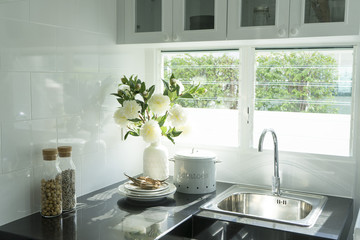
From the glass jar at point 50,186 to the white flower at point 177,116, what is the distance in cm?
66

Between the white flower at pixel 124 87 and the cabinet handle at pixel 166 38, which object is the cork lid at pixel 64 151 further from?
the cabinet handle at pixel 166 38

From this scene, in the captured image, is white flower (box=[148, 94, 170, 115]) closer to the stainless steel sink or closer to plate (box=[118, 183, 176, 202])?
plate (box=[118, 183, 176, 202])

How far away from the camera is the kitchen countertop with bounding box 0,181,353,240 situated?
1.59 meters

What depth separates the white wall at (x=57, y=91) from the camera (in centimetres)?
165

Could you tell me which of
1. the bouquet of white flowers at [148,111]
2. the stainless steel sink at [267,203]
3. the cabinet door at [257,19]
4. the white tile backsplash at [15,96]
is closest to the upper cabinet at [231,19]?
the cabinet door at [257,19]

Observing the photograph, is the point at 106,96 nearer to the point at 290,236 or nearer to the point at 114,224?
the point at 114,224

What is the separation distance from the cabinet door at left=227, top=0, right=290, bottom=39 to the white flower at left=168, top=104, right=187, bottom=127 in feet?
1.53

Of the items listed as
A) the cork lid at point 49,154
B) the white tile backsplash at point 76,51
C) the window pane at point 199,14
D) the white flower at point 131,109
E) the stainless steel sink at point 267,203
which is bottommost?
the stainless steel sink at point 267,203

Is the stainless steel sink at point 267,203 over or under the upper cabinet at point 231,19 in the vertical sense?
under

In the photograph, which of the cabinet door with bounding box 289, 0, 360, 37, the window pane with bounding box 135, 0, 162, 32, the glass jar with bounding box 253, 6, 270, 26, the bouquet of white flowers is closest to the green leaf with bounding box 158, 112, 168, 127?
the bouquet of white flowers

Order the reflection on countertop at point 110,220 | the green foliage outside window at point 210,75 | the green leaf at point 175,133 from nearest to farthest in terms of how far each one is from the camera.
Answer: the reflection on countertop at point 110,220
the green leaf at point 175,133
the green foliage outside window at point 210,75

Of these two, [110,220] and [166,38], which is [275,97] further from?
[110,220]

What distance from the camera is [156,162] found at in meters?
2.25

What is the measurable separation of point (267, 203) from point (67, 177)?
1.07 m
